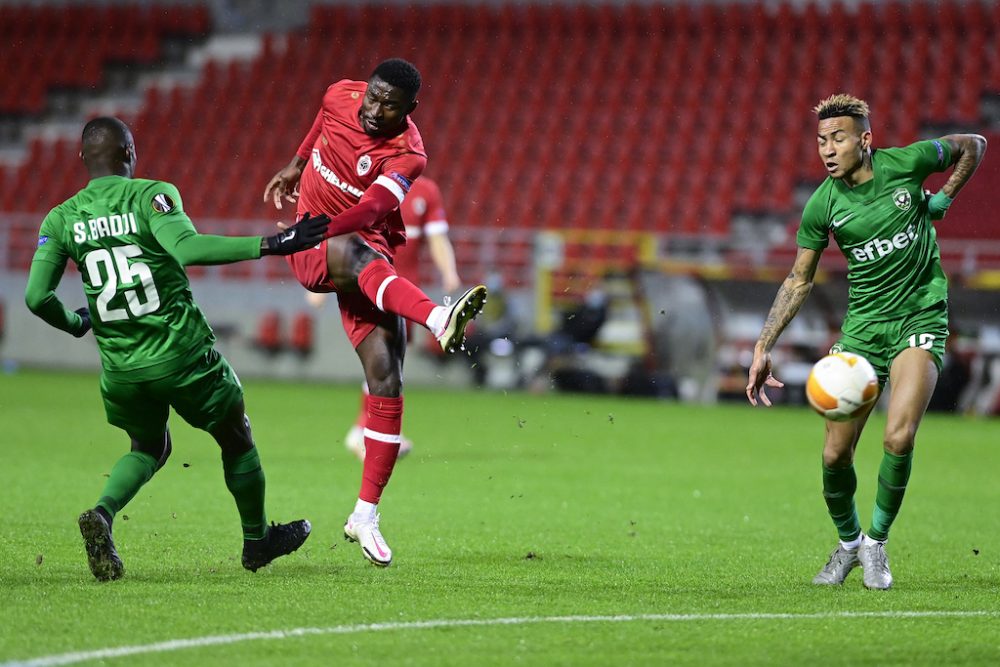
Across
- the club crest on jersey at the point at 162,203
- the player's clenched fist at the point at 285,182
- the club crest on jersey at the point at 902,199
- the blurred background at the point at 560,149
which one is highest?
the club crest on jersey at the point at 902,199

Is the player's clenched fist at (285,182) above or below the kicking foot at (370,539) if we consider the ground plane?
above

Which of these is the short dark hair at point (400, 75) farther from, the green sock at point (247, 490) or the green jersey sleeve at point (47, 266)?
the green sock at point (247, 490)

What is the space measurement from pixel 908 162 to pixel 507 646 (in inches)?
112

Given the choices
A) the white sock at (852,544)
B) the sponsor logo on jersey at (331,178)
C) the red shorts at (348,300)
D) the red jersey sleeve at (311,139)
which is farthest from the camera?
the red jersey sleeve at (311,139)

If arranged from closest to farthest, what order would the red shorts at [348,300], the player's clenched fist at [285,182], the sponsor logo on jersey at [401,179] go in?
1. the sponsor logo on jersey at [401,179]
2. the red shorts at [348,300]
3. the player's clenched fist at [285,182]

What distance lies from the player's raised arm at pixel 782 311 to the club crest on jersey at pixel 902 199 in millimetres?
379

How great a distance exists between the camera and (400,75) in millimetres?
6227

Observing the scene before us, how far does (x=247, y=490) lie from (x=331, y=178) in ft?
5.18

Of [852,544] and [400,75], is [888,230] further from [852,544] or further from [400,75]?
[400,75]

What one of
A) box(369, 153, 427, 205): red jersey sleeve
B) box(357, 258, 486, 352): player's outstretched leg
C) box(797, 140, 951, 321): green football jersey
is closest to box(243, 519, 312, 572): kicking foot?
box(357, 258, 486, 352): player's outstretched leg

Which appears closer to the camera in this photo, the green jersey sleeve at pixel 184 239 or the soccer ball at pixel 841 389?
the green jersey sleeve at pixel 184 239

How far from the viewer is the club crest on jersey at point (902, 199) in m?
5.96

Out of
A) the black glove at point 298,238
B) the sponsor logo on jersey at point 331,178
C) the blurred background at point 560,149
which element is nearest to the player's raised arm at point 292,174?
the sponsor logo on jersey at point 331,178

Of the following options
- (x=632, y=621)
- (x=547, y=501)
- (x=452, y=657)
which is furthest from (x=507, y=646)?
(x=547, y=501)
